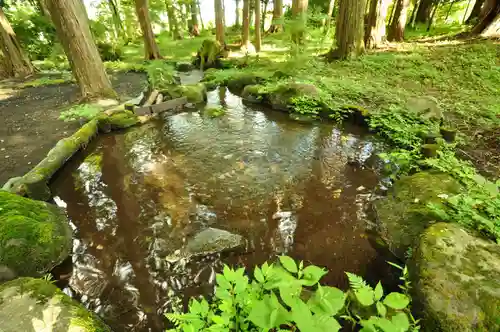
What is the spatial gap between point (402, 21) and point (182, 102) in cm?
1028

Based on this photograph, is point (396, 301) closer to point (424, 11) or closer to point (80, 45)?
point (80, 45)

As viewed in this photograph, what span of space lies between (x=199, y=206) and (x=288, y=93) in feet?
15.9

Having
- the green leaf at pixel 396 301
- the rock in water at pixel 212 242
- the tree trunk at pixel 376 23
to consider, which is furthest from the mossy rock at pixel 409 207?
the tree trunk at pixel 376 23

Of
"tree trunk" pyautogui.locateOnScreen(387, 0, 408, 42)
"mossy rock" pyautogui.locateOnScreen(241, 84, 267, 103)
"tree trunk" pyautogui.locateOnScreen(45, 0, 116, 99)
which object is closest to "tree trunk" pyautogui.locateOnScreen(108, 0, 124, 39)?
"tree trunk" pyautogui.locateOnScreen(45, 0, 116, 99)

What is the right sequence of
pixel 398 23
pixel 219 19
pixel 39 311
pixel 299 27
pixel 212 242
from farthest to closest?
pixel 219 19 < pixel 398 23 < pixel 299 27 < pixel 212 242 < pixel 39 311

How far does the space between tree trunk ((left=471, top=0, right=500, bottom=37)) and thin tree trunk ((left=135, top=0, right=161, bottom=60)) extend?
46.3ft

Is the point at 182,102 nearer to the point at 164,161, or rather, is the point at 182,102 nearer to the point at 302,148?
the point at 164,161

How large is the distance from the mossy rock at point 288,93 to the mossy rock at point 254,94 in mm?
418

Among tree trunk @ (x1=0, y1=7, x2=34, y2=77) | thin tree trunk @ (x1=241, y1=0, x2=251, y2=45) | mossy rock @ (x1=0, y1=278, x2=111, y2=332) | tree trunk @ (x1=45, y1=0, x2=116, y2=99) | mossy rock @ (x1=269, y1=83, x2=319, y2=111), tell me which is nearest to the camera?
mossy rock @ (x1=0, y1=278, x2=111, y2=332)

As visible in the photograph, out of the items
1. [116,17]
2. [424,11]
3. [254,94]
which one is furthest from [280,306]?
[116,17]

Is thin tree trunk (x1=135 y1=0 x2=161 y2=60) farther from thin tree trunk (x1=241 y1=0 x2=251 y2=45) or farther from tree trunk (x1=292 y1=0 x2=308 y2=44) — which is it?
tree trunk (x1=292 y1=0 x2=308 y2=44)

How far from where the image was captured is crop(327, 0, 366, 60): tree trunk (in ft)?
30.5

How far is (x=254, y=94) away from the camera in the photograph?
8297mm

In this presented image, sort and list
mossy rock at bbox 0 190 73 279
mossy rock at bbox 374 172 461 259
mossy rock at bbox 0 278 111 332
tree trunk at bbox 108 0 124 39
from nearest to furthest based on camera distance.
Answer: mossy rock at bbox 0 278 111 332
mossy rock at bbox 0 190 73 279
mossy rock at bbox 374 172 461 259
tree trunk at bbox 108 0 124 39
